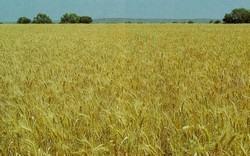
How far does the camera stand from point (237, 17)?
277 ft

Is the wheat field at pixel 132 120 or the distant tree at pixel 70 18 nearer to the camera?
the wheat field at pixel 132 120

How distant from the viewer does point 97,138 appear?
84.4 inches

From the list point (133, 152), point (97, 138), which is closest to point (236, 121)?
point (133, 152)

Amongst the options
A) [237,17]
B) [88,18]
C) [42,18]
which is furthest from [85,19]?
[237,17]

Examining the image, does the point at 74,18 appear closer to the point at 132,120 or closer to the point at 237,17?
the point at 237,17

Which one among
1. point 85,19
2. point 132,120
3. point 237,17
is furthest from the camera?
point 85,19

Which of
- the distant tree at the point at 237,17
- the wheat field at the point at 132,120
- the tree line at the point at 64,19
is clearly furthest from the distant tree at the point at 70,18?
the wheat field at the point at 132,120

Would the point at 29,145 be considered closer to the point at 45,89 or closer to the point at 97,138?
the point at 97,138

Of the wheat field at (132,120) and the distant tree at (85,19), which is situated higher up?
the wheat field at (132,120)

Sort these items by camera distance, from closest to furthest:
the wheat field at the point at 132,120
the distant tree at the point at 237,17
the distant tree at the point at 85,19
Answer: the wheat field at the point at 132,120 → the distant tree at the point at 237,17 → the distant tree at the point at 85,19

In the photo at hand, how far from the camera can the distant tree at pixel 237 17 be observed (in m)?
83.6

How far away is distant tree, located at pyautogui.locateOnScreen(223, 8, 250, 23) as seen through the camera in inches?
3292

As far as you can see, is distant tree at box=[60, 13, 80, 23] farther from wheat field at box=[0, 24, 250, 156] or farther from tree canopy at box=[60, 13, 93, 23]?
wheat field at box=[0, 24, 250, 156]

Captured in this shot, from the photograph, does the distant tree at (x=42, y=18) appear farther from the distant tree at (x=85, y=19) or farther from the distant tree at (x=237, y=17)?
the distant tree at (x=237, y=17)
